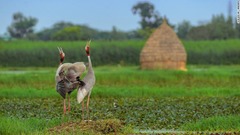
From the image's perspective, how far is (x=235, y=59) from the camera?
126ft

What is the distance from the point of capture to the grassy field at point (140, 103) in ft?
40.7

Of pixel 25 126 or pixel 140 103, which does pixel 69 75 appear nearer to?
pixel 25 126

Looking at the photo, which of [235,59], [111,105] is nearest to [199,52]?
[235,59]

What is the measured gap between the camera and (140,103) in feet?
56.1

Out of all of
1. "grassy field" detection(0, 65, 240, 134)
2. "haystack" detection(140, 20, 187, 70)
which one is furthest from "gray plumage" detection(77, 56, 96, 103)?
"haystack" detection(140, 20, 187, 70)

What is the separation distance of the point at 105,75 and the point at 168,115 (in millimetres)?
10605

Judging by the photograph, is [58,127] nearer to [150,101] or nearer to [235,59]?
[150,101]

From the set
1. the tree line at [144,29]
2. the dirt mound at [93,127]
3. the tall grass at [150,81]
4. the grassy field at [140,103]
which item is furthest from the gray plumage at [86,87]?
the tree line at [144,29]

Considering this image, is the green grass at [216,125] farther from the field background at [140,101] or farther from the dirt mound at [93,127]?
the dirt mound at [93,127]

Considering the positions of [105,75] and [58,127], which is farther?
[105,75]

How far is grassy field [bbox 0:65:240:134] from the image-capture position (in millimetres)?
12391

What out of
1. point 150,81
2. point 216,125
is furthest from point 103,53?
point 216,125

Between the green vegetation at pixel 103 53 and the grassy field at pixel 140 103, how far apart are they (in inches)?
484

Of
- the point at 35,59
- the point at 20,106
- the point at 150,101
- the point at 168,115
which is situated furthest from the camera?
the point at 35,59
